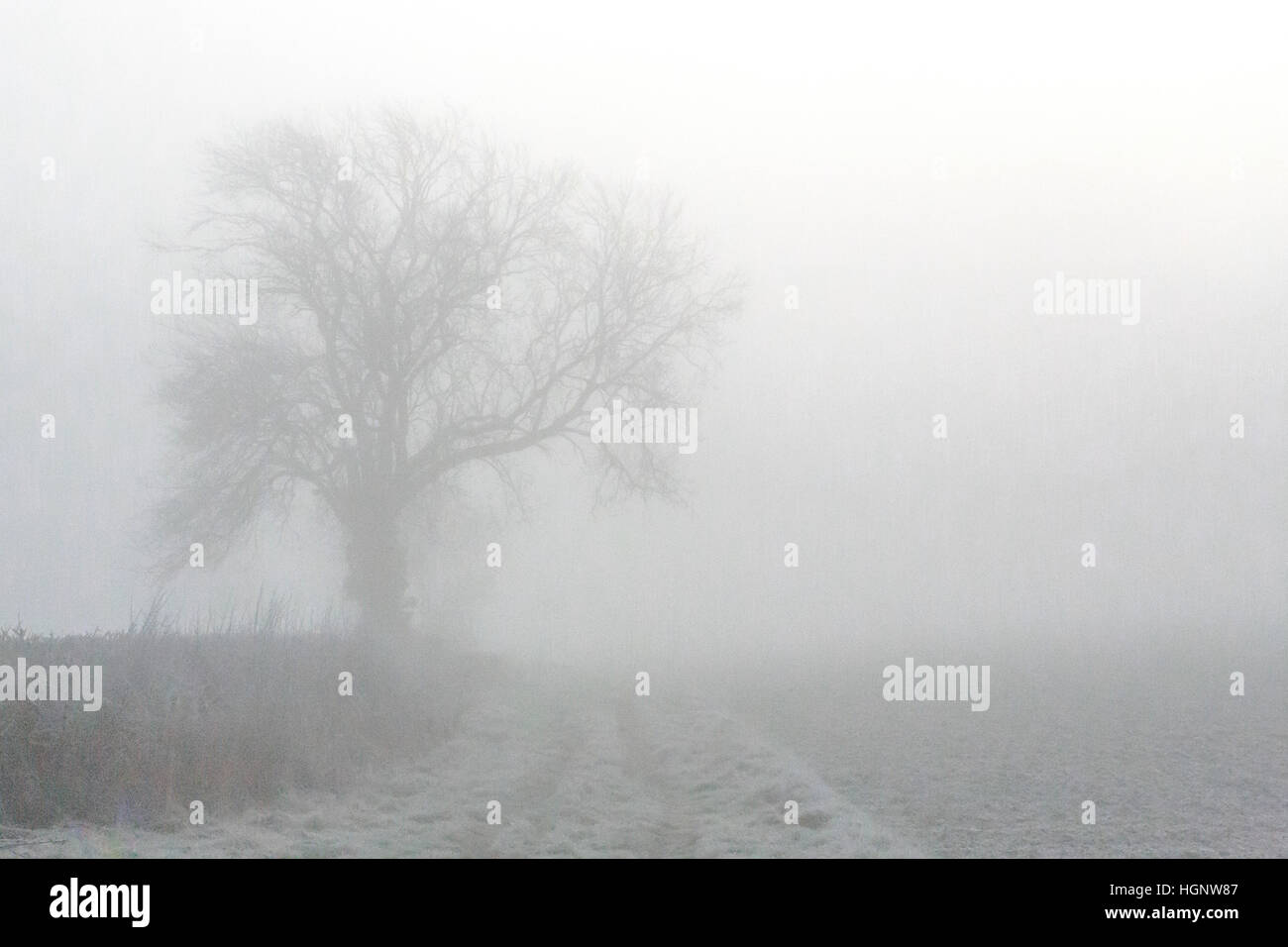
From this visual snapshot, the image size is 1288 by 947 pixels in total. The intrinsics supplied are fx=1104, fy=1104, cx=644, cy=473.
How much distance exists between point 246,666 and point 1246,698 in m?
18.8

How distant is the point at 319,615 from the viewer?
27.0m

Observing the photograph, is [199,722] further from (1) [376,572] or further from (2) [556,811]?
(1) [376,572]

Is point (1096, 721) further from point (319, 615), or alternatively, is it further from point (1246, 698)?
point (319, 615)

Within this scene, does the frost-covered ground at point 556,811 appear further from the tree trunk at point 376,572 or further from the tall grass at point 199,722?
the tree trunk at point 376,572

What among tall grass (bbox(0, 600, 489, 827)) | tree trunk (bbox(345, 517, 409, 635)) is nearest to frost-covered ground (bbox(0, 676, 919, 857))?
tall grass (bbox(0, 600, 489, 827))

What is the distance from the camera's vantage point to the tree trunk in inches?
1152

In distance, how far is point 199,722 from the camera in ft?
44.7

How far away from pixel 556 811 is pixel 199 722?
455cm

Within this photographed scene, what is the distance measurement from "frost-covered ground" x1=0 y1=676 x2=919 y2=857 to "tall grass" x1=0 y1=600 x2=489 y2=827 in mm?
425

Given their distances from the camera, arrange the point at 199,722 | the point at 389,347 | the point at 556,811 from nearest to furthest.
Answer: the point at 556,811 < the point at 199,722 < the point at 389,347

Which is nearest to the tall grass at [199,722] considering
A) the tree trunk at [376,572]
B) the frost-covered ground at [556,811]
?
the frost-covered ground at [556,811]

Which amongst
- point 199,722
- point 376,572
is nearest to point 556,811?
point 199,722

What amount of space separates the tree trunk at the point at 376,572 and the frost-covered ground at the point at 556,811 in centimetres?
994
